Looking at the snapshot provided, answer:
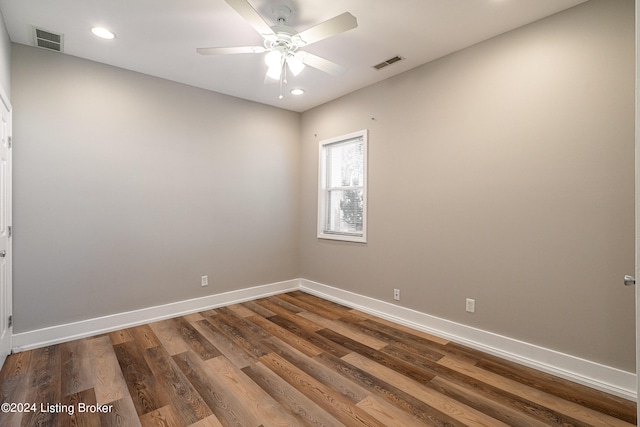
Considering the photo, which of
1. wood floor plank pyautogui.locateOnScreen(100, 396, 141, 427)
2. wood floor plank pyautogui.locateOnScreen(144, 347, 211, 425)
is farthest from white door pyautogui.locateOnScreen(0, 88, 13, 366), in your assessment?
wood floor plank pyautogui.locateOnScreen(100, 396, 141, 427)

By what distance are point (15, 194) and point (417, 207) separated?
12.7 ft

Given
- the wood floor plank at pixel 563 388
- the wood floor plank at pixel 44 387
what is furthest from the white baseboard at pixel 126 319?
the wood floor plank at pixel 563 388

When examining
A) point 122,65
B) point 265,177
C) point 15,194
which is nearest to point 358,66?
point 265,177

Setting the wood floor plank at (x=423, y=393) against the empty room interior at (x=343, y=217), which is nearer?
the wood floor plank at (x=423, y=393)

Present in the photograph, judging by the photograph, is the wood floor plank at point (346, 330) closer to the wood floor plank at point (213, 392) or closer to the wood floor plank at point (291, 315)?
the wood floor plank at point (291, 315)

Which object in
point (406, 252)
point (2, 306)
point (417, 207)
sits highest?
point (417, 207)

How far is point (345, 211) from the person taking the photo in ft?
14.2

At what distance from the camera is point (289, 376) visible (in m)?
2.35

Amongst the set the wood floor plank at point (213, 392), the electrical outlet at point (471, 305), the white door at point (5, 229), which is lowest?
the wood floor plank at point (213, 392)

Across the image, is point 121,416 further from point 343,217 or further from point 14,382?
point 343,217

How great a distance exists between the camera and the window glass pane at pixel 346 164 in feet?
13.5

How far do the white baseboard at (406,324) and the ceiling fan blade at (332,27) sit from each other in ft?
9.07

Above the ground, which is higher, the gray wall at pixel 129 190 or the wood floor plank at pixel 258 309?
the gray wall at pixel 129 190

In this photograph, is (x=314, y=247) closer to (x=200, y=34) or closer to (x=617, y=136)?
(x=200, y=34)
